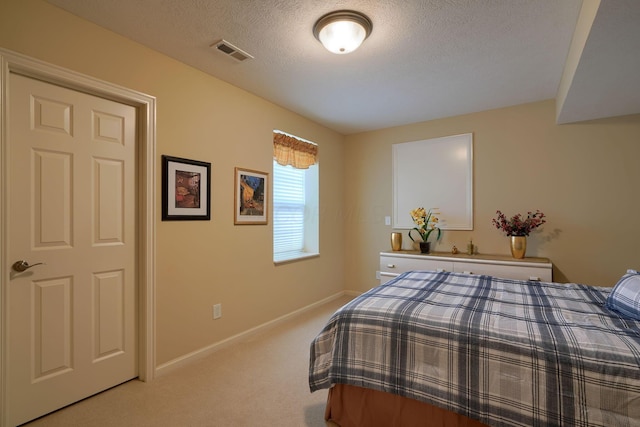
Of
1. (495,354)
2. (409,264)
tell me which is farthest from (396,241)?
(495,354)

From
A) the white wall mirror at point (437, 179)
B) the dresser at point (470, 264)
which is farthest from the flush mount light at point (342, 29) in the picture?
the dresser at point (470, 264)

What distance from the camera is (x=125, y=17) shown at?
6.33 ft

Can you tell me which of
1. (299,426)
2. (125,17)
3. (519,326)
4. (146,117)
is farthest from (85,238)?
(519,326)

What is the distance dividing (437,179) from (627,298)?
2491 millimetres

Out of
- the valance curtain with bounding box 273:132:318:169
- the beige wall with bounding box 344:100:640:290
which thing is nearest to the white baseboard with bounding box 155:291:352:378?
the valance curtain with bounding box 273:132:318:169

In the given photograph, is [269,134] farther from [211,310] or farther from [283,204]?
[211,310]

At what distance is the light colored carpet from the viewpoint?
181cm

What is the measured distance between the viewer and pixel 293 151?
3715 mm

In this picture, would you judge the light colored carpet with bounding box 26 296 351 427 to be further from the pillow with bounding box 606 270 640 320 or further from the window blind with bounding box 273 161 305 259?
the pillow with bounding box 606 270 640 320

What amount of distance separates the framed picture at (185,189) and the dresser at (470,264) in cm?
231

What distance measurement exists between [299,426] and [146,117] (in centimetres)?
238

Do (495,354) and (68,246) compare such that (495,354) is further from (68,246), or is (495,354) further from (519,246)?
(68,246)

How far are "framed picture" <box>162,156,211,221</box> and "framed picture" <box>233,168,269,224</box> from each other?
334 mm

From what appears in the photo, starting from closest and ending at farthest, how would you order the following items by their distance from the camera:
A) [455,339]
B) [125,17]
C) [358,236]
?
[455,339] < [125,17] < [358,236]
